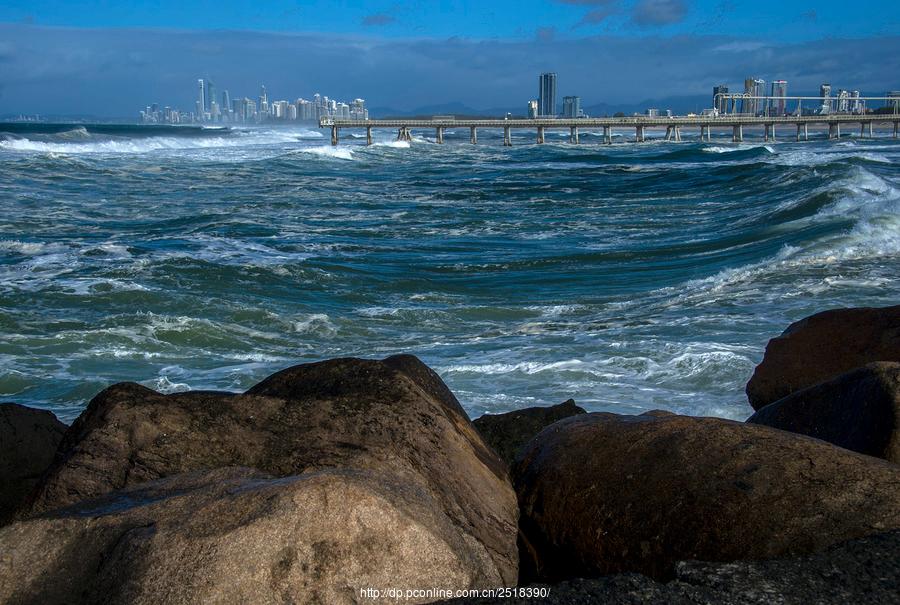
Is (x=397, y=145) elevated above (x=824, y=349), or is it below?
below

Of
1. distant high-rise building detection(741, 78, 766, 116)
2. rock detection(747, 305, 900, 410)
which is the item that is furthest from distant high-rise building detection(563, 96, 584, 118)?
rock detection(747, 305, 900, 410)

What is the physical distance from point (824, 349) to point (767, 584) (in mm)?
3572

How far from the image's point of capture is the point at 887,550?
2797mm

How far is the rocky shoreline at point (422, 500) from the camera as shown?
250 cm

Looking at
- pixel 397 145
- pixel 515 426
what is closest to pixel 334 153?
pixel 397 145

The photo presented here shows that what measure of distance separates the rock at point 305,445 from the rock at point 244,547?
16.7 inches

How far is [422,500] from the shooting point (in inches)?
113

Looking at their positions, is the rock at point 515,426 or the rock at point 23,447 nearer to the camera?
the rock at point 23,447

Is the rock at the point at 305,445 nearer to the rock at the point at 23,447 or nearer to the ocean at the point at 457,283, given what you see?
the rock at the point at 23,447

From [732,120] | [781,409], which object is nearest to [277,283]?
[781,409]

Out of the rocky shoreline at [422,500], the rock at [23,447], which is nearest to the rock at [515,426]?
the rocky shoreline at [422,500]

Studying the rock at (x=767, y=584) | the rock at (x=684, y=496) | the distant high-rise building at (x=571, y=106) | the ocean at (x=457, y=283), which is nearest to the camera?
the rock at (x=767, y=584)

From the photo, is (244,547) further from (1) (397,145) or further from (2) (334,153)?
(1) (397,145)

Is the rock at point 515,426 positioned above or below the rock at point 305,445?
below
